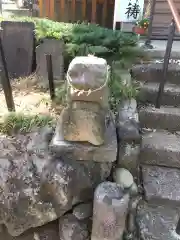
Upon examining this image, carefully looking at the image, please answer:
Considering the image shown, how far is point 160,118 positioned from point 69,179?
4.53 ft

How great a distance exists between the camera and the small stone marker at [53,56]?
12.0 ft

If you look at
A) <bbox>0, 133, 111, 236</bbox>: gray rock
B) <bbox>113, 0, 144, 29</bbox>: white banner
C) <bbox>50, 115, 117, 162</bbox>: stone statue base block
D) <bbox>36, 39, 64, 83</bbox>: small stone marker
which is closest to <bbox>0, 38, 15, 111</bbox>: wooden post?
<bbox>0, 133, 111, 236</bbox>: gray rock

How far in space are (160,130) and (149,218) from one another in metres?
1.08

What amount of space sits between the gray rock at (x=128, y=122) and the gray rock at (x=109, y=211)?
0.46 m

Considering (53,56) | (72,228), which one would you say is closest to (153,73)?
(53,56)

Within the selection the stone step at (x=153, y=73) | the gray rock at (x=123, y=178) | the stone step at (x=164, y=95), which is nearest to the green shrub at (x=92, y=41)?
the stone step at (x=153, y=73)

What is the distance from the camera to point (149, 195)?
2609 mm

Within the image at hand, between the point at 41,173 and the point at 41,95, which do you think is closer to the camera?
the point at 41,173

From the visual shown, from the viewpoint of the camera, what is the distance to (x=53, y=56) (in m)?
3.67

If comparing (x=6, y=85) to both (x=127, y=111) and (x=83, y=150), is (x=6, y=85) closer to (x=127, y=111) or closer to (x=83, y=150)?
(x=83, y=150)

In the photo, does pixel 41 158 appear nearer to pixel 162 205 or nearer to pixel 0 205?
pixel 0 205

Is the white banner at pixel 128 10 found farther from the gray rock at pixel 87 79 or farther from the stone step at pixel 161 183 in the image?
the gray rock at pixel 87 79

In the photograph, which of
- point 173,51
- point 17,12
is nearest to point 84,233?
point 173,51

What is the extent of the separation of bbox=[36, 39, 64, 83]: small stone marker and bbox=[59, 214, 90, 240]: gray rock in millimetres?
1830
